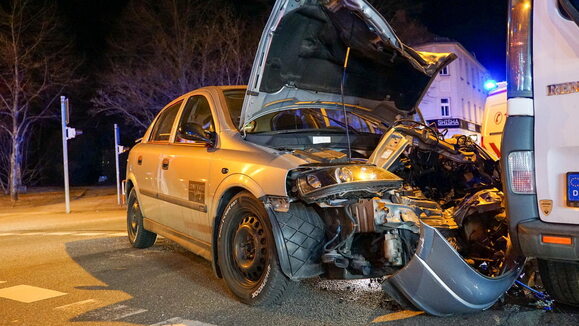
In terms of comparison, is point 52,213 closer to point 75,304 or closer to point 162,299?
point 75,304

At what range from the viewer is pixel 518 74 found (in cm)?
311

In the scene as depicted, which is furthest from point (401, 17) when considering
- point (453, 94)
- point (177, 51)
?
point (453, 94)

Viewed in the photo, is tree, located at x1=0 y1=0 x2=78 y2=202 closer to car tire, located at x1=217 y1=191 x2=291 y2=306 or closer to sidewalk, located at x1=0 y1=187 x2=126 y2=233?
sidewalk, located at x1=0 y1=187 x2=126 y2=233

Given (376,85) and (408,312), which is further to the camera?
(376,85)

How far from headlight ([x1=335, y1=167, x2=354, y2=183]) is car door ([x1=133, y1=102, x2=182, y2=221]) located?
2781 mm

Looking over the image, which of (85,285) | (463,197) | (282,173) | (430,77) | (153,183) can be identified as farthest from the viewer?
(153,183)

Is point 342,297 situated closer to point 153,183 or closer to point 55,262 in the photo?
point 153,183

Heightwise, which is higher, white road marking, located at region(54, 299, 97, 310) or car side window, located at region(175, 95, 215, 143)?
car side window, located at region(175, 95, 215, 143)

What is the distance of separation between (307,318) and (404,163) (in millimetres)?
1893

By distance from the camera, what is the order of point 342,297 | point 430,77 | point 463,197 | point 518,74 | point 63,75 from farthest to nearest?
1. point 63,75
2. point 430,77
3. point 463,197
4. point 342,297
5. point 518,74

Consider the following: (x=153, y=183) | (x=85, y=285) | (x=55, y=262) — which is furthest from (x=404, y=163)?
(x=55, y=262)

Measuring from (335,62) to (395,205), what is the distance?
192 cm

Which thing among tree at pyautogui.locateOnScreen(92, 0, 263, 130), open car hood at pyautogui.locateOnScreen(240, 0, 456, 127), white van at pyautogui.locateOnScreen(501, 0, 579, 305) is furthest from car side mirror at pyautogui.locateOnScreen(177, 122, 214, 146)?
tree at pyautogui.locateOnScreen(92, 0, 263, 130)

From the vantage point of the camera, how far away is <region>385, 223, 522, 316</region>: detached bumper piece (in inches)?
131
